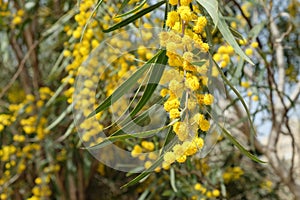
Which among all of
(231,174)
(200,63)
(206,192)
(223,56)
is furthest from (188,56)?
(231,174)

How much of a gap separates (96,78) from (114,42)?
132 mm

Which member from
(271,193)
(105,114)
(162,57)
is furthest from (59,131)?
(162,57)

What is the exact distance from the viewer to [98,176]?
9.05 feet

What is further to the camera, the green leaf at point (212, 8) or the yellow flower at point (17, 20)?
the yellow flower at point (17, 20)

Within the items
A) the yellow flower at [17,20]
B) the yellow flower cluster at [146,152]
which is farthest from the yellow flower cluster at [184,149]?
the yellow flower at [17,20]

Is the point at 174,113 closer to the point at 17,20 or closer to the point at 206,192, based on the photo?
the point at 206,192

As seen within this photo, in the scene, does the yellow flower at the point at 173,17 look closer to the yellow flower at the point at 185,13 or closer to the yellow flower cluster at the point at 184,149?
the yellow flower at the point at 185,13

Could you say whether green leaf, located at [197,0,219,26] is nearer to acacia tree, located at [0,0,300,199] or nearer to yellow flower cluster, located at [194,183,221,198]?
acacia tree, located at [0,0,300,199]

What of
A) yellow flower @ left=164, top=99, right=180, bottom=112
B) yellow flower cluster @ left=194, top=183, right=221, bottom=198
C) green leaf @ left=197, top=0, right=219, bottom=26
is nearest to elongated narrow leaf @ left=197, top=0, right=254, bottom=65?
green leaf @ left=197, top=0, right=219, bottom=26

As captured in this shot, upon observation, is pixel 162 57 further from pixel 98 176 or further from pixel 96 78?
pixel 98 176

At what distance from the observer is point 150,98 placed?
933mm

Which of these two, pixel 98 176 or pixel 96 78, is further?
pixel 98 176

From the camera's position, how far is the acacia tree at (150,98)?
2.25 ft

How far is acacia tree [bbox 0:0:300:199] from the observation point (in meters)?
0.68
